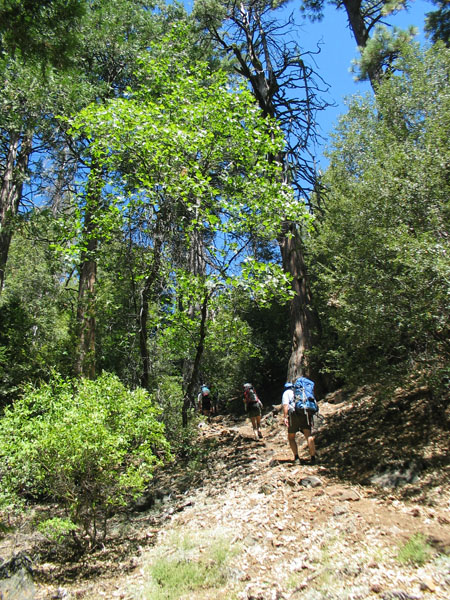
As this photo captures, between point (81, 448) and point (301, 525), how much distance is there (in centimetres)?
246

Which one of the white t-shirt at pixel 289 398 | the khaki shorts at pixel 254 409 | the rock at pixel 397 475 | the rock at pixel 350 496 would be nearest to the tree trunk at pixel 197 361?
the white t-shirt at pixel 289 398

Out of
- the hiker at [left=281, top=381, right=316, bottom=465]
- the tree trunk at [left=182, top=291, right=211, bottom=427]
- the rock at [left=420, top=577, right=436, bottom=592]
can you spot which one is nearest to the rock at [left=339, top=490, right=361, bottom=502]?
the hiker at [left=281, top=381, right=316, bottom=465]

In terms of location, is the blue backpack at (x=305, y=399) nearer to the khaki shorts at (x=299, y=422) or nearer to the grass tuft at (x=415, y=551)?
the khaki shorts at (x=299, y=422)

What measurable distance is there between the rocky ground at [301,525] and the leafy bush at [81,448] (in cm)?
64

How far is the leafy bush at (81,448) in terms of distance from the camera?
435cm

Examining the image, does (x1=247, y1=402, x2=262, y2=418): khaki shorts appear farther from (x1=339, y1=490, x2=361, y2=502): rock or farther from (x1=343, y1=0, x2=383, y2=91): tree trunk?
(x1=343, y1=0, x2=383, y2=91): tree trunk

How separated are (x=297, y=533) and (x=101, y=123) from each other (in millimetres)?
5724

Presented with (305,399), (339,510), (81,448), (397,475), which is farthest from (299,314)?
(81,448)

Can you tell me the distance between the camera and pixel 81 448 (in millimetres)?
4328

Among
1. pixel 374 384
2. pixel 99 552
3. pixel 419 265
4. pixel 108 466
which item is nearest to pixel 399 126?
pixel 419 265

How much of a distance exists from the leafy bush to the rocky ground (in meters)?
0.64

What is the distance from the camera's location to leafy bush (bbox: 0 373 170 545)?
171 inches

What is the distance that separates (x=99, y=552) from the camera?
15.7ft

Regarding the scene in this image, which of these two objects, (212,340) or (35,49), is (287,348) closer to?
(212,340)
